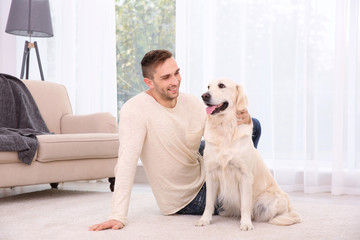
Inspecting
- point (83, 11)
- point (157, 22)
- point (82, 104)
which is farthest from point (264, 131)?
point (83, 11)

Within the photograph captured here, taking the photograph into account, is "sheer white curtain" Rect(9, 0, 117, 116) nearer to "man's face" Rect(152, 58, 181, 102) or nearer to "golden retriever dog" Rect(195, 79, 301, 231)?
"man's face" Rect(152, 58, 181, 102)

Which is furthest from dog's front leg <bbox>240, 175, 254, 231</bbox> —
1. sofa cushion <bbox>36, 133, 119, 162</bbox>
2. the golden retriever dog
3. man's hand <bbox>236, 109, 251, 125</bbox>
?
sofa cushion <bbox>36, 133, 119, 162</bbox>

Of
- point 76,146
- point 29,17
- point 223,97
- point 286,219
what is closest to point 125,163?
point 223,97

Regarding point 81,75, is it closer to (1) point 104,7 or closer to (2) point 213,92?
(1) point 104,7

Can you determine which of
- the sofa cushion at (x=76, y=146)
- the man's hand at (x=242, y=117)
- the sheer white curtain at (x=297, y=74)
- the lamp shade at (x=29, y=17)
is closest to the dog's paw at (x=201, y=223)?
the man's hand at (x=242, y=117)

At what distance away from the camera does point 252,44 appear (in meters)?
3.79

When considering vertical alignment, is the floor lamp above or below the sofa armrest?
above

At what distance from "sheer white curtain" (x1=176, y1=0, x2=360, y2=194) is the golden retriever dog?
1.49 metres

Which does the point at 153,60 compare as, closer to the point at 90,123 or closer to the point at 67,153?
the point at 67,153

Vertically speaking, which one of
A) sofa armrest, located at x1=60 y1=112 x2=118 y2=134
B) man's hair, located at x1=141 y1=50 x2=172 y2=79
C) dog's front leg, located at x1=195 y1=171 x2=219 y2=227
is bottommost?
dog's front leg, located at x1=195 y1=171 x2=219 y2=227

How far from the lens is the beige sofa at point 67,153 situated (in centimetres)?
285

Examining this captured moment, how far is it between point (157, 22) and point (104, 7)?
0.56 metres

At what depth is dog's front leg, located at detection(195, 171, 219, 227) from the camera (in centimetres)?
211

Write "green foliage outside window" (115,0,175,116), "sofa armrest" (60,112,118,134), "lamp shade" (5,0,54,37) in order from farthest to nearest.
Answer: "green foliage outside window" (115,0,175,116) → "lamp shade" (5,0,54,37) → "sofa armrest" (60,112,118,134)
